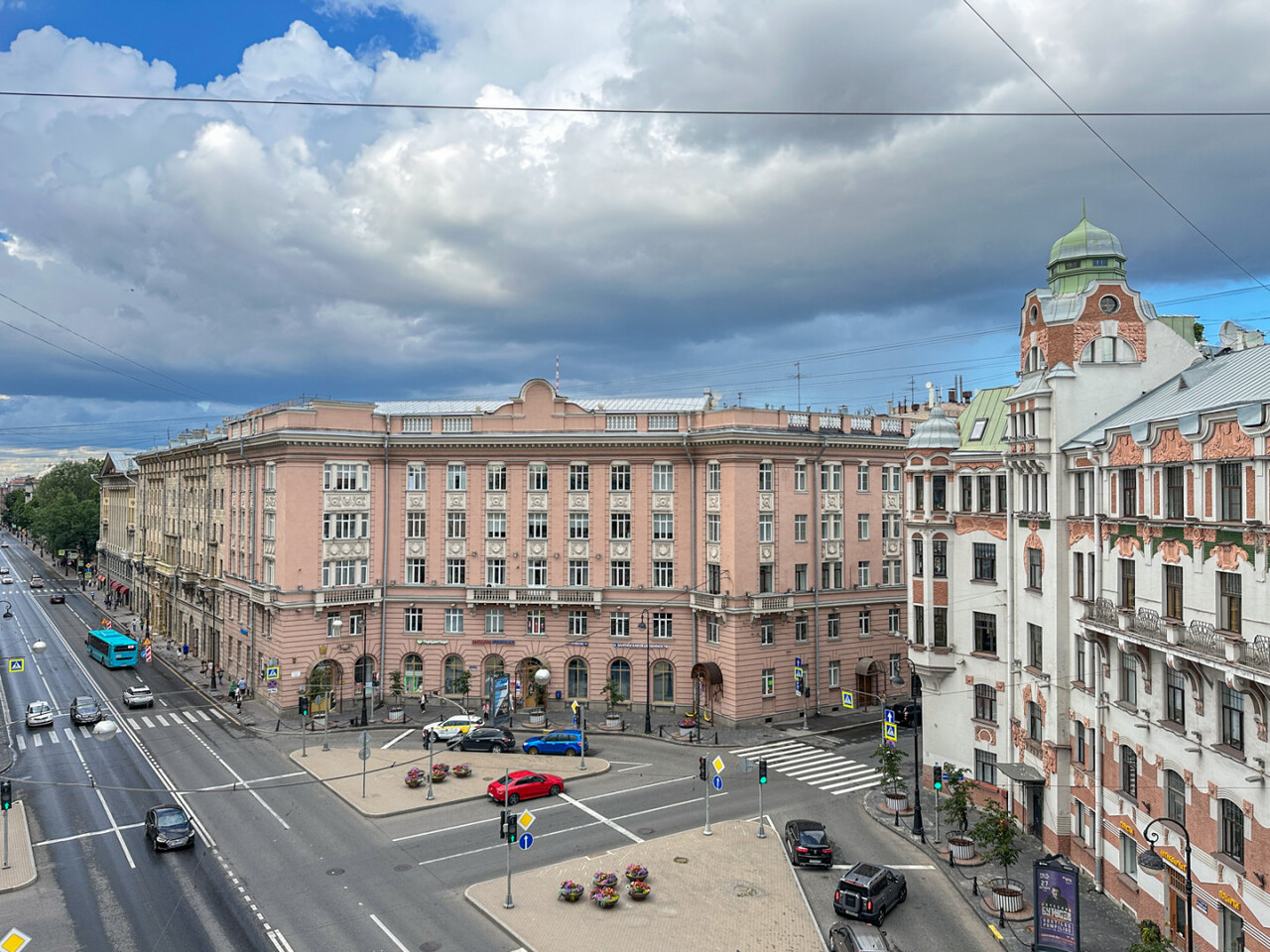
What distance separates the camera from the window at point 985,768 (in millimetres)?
40650

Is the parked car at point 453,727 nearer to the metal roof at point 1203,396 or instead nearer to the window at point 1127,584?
the window at point 1127,584

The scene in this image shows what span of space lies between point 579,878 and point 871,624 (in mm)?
37225

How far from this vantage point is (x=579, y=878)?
1282 inches

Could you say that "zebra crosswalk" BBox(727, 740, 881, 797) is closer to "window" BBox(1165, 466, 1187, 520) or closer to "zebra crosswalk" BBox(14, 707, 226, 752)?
"window" BBox(1165, 466, 1187, 520)

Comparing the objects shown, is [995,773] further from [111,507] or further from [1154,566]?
[111,507]

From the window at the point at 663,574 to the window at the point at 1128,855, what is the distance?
33.9m

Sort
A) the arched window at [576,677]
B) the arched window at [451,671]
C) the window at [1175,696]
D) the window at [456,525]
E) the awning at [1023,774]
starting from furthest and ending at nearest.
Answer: the window at [456,525]
the arched window at [451,671]
the arched window at [576,677]
the awning at [1023,774]
the window at [1175,696]

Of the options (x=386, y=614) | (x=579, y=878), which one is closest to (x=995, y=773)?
(x=579, y=878)

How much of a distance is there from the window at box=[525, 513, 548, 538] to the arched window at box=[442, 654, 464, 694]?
35.0 feet

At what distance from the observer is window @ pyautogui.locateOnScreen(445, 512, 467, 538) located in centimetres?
6294

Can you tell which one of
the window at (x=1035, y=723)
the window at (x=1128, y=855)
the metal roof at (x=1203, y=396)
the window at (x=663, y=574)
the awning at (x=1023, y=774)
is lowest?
the window at (x=1128, y=855)

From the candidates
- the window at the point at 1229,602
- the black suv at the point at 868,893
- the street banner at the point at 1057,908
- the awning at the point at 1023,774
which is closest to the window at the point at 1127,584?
the window at the point at 1229,602

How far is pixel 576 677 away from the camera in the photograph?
61.6m

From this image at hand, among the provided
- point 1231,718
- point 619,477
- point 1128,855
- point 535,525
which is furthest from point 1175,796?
point 535,525
